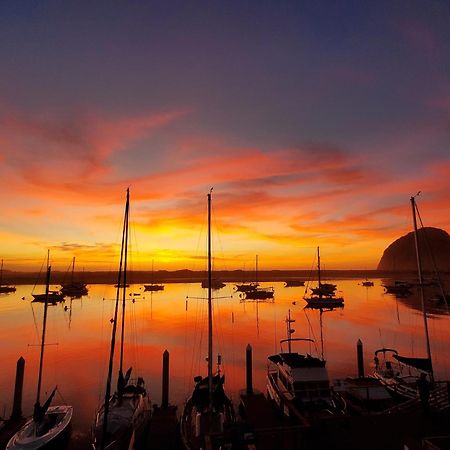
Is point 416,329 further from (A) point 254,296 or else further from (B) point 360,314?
(A) point 254,296

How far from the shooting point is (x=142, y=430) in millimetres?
21766

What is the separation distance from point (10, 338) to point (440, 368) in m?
60.3

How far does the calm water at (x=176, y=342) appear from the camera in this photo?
3297 centimetres

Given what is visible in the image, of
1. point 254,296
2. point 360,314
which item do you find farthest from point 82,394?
point 254,296

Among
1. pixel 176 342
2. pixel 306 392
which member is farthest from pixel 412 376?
pixel 176 342

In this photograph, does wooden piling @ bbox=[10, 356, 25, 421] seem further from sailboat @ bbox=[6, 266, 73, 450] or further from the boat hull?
the boat hull

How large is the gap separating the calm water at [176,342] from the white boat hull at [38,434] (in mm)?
1733

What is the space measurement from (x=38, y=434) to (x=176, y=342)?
34.9 m

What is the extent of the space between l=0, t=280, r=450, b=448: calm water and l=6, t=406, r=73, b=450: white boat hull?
5.69ft

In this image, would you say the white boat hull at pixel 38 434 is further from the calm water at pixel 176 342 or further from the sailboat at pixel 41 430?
the calm water at pixel 176 342

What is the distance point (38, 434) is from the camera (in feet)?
64.4

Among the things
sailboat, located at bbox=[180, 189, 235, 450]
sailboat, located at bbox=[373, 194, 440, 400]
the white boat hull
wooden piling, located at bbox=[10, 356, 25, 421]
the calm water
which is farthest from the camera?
the calm water

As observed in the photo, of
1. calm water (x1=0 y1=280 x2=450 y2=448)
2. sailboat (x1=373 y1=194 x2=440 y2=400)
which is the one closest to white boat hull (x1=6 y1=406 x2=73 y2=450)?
calm water (x1=0 y1=280 x2=450 y2=448)

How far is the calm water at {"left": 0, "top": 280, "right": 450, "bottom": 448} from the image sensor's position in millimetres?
32969
